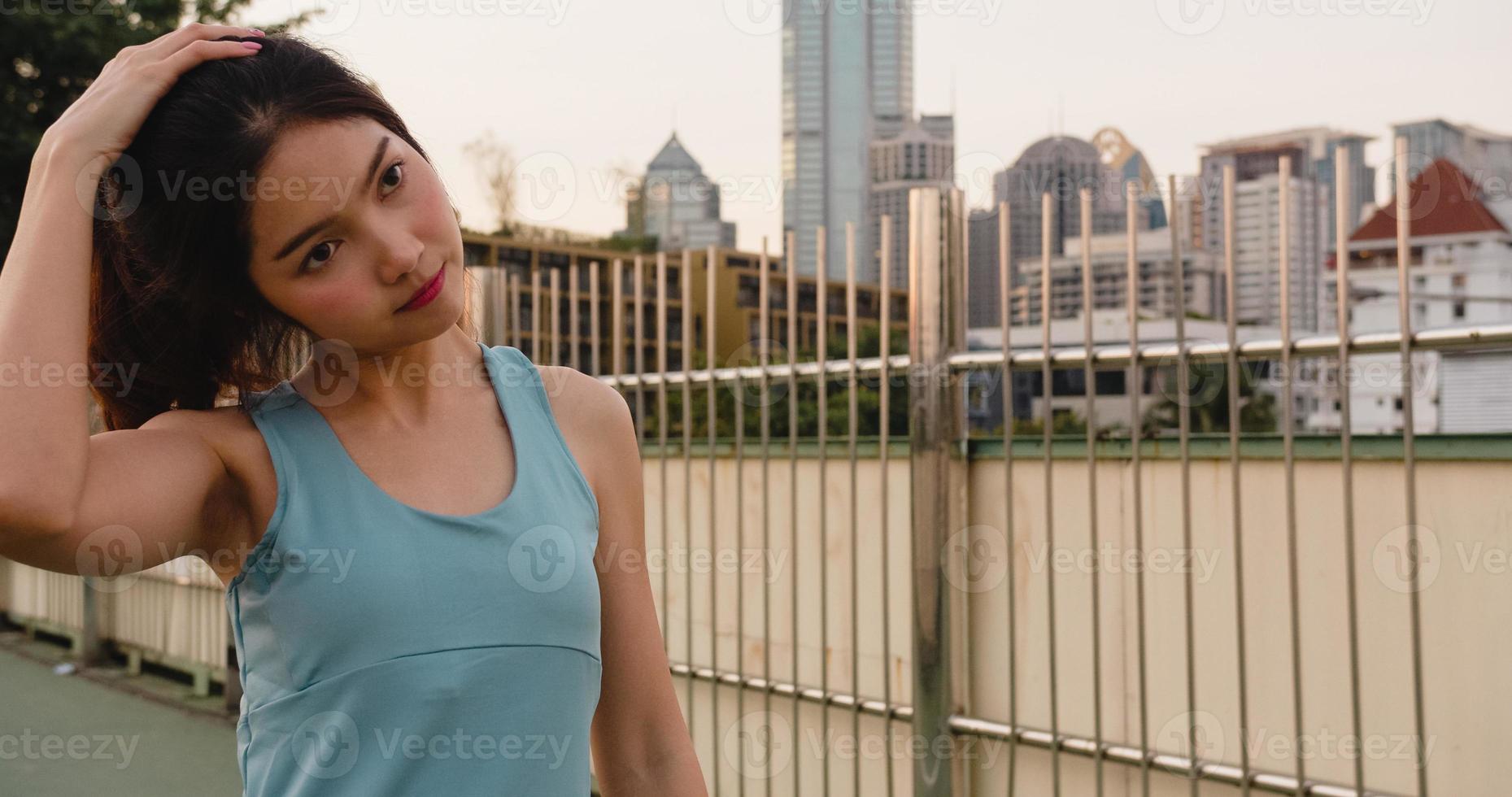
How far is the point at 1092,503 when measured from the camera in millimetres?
3029

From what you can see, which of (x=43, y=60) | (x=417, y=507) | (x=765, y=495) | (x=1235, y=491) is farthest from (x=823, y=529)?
(x=43, y=60)

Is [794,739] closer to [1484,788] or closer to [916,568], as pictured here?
[916,568]

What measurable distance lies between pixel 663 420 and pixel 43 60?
801 cm

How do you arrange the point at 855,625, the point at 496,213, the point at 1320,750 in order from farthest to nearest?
the point at 496,213
the point at 855,625
the point at 1320,750

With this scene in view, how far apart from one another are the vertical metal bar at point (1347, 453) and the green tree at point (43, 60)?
336 inches

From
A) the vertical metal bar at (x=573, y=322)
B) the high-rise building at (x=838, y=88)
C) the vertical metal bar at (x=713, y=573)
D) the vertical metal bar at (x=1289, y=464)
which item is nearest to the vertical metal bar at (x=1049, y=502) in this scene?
the vertical metal bar at (x=1289, y=464)

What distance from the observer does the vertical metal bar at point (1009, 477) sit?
3.15 meters

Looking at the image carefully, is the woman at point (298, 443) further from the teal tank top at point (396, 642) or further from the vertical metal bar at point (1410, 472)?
the vertical metal bar at point (1410, 472)

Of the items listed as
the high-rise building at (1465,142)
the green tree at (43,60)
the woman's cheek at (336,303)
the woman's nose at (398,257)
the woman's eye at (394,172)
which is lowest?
the woman's cheek at (336,303)

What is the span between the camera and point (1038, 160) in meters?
6.22

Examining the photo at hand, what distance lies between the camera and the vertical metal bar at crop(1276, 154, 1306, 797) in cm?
266

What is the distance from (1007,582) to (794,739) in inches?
33.4

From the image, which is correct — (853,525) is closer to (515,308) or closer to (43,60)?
(515,308)

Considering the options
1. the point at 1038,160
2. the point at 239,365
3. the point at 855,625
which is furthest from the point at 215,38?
the point at 1038,160
